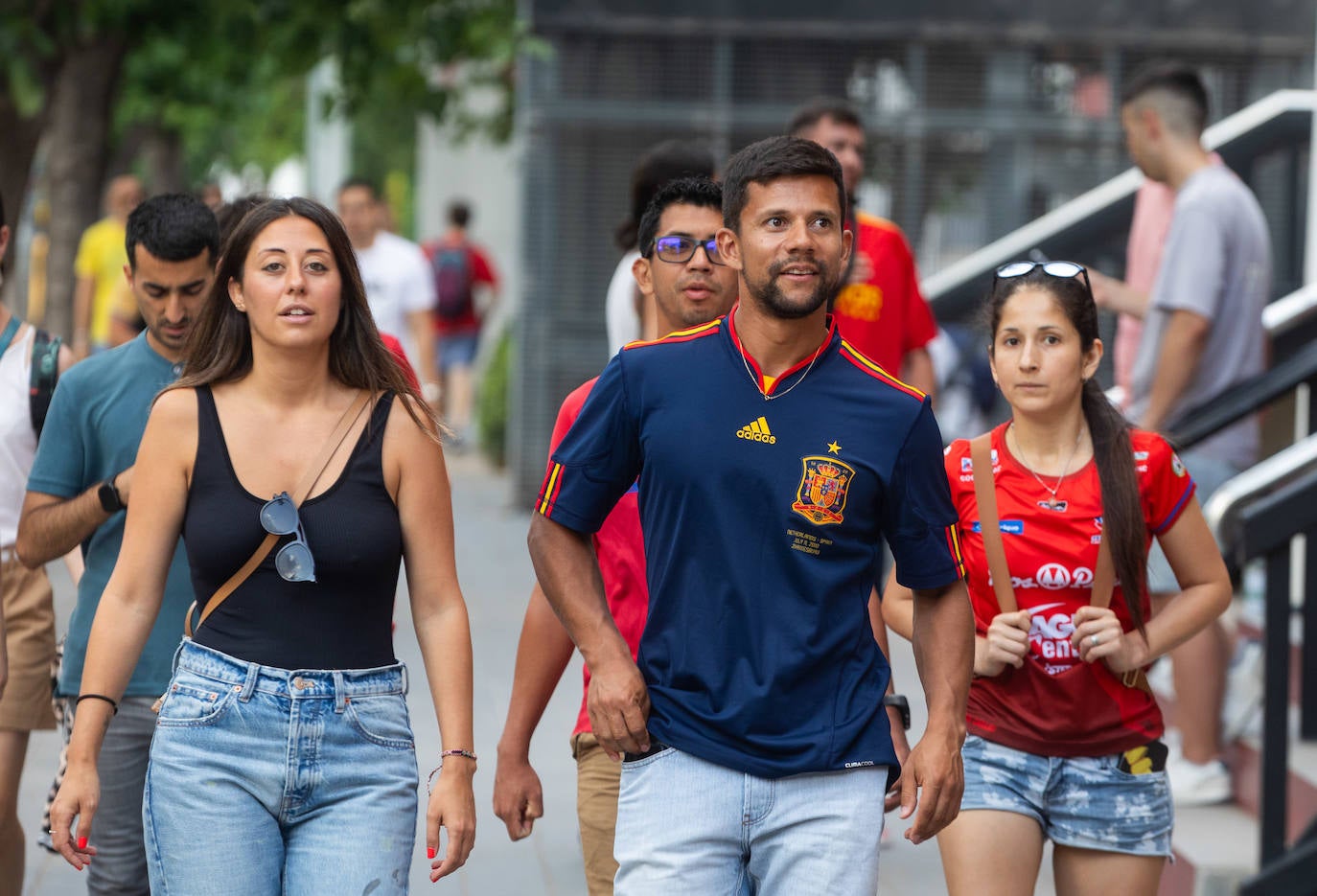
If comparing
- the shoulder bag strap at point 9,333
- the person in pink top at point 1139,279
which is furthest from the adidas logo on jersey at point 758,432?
the person in pink top at point 1139,279

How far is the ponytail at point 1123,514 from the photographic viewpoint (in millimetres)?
4008

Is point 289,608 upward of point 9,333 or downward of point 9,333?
downward

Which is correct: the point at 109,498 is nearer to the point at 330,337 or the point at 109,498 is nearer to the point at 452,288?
the point at 330,337

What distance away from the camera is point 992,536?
13.3 feet

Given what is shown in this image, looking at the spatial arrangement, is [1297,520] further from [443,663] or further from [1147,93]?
[443,663]

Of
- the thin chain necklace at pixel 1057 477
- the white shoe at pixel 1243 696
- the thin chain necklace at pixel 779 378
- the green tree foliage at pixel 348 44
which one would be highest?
the green tree foliage at pixel 348 44

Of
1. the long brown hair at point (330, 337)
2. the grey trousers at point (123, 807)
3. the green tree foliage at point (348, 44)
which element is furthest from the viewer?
the green tree foliage at point (348, 44)

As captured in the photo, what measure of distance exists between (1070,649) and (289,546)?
5.38 feet

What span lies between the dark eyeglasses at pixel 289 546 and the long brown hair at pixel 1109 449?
1.66m

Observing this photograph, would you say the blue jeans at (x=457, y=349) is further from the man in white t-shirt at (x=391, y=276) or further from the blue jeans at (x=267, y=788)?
the blue jeans at (x=267, y=788)

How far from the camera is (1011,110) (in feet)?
42.1

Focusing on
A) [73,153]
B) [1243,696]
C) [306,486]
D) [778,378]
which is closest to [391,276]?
[73,153]

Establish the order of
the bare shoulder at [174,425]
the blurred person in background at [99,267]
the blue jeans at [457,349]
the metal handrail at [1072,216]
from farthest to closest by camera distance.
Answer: the blue jeans at [457,349]
the blurred person in background at [99,267]
the metal handrail at [1072,216]
the bare shoulder at [174,425]

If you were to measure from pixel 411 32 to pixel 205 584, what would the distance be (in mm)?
9751
